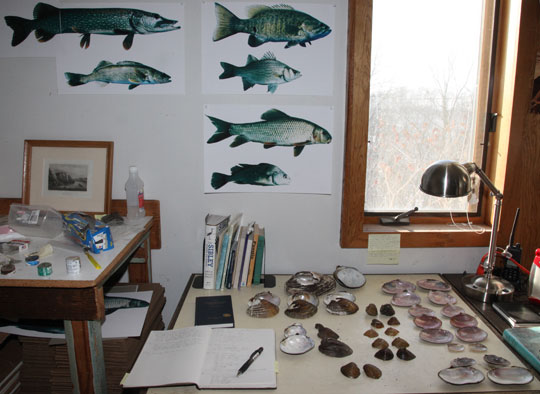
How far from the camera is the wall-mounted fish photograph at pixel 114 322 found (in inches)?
55.1

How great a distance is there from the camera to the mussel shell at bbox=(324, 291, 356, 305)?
4.93 ft

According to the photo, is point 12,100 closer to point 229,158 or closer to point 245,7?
point 229,158

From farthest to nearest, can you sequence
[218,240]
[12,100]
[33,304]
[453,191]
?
[12,100] → [218,240] → [453,191] → [33,304]

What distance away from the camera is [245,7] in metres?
1.61

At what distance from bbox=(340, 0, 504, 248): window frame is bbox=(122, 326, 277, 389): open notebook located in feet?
2.23

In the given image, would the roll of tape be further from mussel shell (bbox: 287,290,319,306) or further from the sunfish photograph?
mussel shell (bbox: 287,290,319,306)

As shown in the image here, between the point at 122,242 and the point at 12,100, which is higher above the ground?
the point at 12,100

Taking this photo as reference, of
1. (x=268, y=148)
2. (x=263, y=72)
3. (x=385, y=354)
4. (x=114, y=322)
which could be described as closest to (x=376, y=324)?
(x=385, y=354)

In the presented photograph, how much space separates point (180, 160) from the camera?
5.67 feet

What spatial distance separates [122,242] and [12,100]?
0.85 metres

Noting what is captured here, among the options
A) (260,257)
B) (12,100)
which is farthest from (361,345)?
(12,100)

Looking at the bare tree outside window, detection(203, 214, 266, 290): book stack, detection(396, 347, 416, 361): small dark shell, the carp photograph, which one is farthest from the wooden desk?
the carp photograph

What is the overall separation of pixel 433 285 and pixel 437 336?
39 cm

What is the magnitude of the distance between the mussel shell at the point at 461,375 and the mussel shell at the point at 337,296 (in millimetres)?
461
